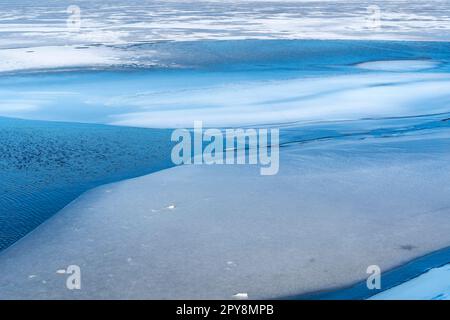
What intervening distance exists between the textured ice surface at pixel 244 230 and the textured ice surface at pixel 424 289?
20 cm

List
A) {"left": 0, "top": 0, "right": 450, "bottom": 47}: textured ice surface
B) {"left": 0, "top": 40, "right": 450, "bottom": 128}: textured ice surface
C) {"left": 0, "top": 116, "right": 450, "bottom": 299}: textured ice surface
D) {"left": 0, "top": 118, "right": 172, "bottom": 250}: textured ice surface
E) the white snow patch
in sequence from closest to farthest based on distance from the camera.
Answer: {"left": 0, "top": 116, "right": 450, "bottom": 299}: textured ice surface
{"left": 0, "top": 118, "right": 172, "bottom": 250}: textured ice surface
{"left": 0, "top": 40, "right": 450, "bottom": 128}: textured ice surface
the white snow patch
{"left": 0, "top": 0, "right": 450, "bottom": 47}: textured ice surface

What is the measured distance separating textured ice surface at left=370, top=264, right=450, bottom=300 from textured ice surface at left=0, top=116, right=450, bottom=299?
196 millimetres

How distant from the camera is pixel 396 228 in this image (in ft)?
13.8

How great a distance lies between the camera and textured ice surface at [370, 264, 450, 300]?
3.33m

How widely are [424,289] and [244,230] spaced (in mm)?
1164

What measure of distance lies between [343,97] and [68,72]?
402cm

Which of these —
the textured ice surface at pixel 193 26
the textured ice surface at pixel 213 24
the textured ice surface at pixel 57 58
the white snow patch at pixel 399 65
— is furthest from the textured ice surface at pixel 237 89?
the textured ice surface at pixel 213 24

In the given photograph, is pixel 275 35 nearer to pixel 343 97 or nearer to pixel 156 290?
pixel 343 97

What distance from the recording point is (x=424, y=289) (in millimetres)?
3414

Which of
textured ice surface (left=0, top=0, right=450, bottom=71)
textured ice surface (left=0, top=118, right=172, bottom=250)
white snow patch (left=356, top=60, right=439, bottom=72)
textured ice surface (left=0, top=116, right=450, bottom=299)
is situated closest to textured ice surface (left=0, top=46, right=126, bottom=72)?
textured ice surface (left=0, top=0, right=450, bottom=71)

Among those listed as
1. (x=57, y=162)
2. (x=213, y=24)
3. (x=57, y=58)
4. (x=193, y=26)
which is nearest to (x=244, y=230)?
(x=57, y=162)

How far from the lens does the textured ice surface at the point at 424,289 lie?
3.33 m

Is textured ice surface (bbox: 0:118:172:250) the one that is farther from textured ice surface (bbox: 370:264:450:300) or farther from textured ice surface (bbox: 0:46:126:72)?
textured ice surface (bbox: 0:46:126:72)
